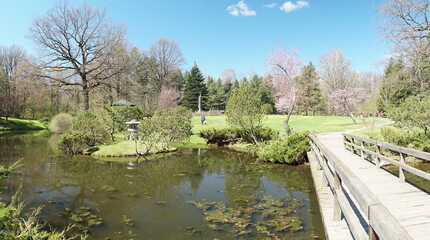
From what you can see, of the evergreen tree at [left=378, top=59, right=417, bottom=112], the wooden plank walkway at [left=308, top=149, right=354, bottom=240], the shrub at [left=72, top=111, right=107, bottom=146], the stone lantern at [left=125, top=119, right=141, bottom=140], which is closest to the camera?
the wooden plank walkway at [left=308, top=149, right=354, bottom=240]

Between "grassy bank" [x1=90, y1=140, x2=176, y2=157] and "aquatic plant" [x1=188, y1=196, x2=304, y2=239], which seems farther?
"grassy bank" [x1=90, y1=140, x2=176, y2=157]

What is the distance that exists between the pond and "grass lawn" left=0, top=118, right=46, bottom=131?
25.8 meters

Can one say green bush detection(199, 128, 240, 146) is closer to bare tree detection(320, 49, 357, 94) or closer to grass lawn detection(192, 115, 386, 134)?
grass lawn detection(192, 115, 386, 134)

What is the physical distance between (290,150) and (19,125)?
39093 millimetres

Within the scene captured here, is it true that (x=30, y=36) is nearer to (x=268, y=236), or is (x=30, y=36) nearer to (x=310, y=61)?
(x=268, y=236)

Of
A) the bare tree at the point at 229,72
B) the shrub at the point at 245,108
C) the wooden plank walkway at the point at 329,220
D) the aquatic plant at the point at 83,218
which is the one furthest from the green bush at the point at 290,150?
the bare tree at the point at 229,72

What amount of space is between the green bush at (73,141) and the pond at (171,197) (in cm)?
159

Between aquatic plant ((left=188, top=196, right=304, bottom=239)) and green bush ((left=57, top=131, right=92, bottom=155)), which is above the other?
green bush ((left=57, top=131, right=92, bottom=155))

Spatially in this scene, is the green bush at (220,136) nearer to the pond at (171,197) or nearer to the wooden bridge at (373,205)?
the pond at (171,197)

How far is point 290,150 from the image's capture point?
45.0ft

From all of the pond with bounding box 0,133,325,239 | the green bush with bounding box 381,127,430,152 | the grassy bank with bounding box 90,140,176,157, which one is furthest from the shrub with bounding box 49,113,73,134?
the green bush with bounding box 381,127,430,152

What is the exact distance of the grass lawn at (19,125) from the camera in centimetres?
3472

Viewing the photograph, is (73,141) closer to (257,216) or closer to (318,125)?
(257,216)

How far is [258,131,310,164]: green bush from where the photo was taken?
13.7 metres
